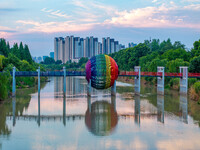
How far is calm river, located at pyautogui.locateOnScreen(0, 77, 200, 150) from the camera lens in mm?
24125

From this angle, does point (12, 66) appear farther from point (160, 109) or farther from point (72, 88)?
point (160, 109)

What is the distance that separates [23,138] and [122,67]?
3776 inches

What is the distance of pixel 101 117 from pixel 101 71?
47.1ft

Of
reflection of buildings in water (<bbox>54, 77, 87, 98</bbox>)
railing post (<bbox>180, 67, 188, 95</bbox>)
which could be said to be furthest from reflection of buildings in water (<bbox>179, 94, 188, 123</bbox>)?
reflection of buildings in water (<bbox>54, 77, 87, 98</bbox>)

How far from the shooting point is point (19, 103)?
44.6 meters

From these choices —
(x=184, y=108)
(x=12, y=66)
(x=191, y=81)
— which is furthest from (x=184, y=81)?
(x=12, y=66)

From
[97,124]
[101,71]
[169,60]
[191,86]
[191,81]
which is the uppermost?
[169,60]

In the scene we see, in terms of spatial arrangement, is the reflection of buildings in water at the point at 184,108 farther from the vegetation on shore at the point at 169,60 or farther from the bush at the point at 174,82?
the bush at the point at 174,82

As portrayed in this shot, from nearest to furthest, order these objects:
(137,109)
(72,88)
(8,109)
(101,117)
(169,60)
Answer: (101,117) < (8,109) < (137,109) < (72,88) < (169,60)

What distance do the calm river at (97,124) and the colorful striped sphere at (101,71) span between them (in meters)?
3.16

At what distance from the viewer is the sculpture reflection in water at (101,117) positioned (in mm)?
28688

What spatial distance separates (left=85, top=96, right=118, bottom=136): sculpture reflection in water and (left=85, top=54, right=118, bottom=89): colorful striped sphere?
3764 mm

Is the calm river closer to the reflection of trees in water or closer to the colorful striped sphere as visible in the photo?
the reflection of trees in water

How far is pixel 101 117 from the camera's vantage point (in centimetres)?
3462
